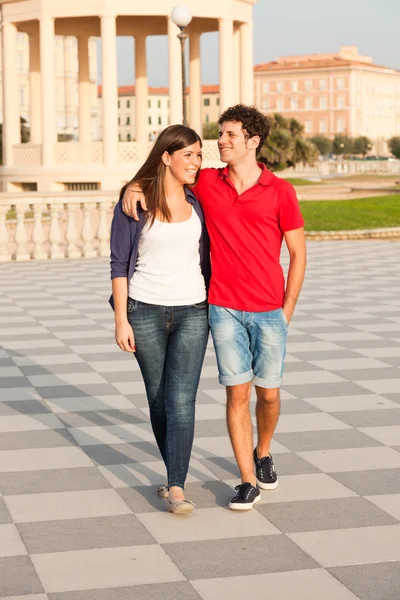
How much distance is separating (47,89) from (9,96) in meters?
2.68

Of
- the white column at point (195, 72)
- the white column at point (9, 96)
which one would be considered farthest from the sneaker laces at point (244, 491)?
the white column at point (195, 72)

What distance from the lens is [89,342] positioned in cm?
1058

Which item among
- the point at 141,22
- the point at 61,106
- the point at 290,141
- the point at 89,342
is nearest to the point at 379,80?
the point at 61,106

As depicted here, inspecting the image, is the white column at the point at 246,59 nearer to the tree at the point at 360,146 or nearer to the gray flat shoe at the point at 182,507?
the gray flat shoe at the point at 182,507

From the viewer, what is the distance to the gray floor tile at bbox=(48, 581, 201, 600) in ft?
14.1

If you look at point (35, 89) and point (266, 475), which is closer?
point (266, 475)

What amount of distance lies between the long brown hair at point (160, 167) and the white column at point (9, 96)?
120ft

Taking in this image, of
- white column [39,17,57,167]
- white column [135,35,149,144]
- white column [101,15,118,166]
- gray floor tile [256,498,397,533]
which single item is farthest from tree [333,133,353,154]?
gray floor tile [256,498,397,533]

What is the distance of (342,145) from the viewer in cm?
14388

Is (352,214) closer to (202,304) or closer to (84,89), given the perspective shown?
(84,89)

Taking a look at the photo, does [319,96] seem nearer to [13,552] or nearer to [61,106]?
[61,106]

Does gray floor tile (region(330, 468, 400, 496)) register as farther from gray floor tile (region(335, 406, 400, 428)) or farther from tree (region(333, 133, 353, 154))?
tree (region(333, 133, 353, 154))

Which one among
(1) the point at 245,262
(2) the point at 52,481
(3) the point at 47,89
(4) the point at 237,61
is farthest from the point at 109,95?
(1) the point at 245,262

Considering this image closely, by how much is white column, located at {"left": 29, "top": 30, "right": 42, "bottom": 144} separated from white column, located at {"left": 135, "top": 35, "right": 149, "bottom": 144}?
3.64 m
